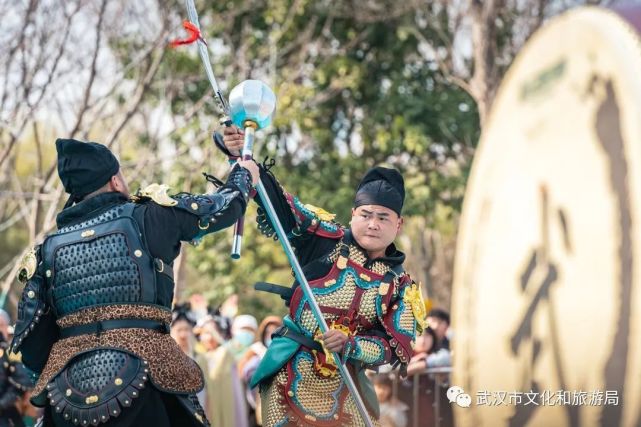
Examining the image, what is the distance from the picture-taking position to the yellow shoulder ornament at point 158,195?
4.26 metres

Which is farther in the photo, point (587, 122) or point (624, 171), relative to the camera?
point (587, 122)

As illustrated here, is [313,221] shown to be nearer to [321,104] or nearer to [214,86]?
[214,86]

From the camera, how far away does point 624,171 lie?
1629mm

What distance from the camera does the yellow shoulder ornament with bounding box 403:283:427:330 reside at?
4.97 meters

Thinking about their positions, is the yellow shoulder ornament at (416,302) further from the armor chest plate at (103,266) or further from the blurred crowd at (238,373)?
the blurred crowd at (238,373)

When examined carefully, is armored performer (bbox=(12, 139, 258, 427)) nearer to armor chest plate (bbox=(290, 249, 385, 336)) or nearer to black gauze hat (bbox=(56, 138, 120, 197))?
black gauze hat (bbox=(56, 138, 120, 197))

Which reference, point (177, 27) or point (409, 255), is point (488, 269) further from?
point (409, 255)

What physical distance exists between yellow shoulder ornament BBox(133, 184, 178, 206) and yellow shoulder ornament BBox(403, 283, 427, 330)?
122 centimetres

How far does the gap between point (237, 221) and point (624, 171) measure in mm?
3014

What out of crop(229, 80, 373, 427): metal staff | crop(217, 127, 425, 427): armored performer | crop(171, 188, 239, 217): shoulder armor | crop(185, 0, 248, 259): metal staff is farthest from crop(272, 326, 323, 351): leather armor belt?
crop(171, 188, 239, 217): shoulder armor

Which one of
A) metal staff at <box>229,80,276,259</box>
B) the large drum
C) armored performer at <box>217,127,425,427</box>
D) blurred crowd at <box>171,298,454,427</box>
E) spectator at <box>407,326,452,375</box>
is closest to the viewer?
the large drum

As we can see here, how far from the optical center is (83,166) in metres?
4.27

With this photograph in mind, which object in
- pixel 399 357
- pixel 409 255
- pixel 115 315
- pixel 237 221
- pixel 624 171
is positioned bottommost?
pixel 409 255

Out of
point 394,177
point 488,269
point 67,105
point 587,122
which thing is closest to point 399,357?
point 394,177
